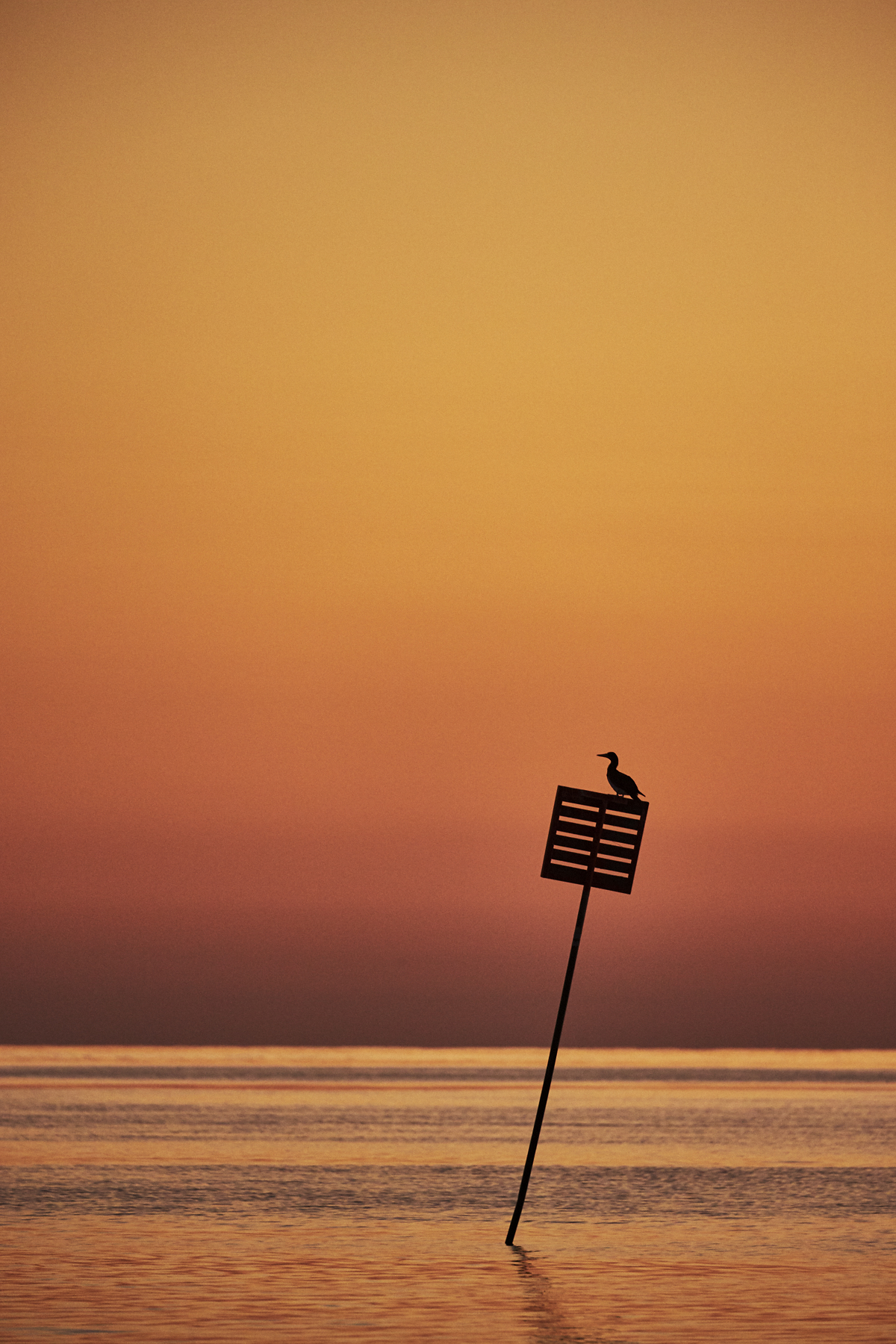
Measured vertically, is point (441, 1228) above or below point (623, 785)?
below

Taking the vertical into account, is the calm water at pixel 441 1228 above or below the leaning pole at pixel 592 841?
below

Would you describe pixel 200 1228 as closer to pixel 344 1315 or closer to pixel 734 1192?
pixel 344 1315

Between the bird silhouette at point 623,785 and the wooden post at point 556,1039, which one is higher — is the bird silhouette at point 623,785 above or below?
above

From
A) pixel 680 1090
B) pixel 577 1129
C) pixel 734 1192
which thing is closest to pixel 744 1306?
pixel 734 1192

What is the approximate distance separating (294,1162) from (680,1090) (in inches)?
1392

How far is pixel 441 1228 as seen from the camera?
2084 centimetres

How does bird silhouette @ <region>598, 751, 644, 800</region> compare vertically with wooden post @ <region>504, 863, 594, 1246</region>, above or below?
above

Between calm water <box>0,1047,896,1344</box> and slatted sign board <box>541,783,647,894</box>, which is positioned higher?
slatted sign board <box>541,783,647,894</box>

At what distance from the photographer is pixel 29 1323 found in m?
14.5

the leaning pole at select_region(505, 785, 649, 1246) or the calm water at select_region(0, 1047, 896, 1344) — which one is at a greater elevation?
the leaning pole at select_region(505, 785, 649, 1246)

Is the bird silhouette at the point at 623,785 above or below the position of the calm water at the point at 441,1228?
above

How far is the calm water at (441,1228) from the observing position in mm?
14891

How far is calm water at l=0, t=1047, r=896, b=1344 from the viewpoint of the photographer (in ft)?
48.9

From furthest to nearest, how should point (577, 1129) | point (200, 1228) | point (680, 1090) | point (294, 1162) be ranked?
point (680, 1090), point (577, 1129), point (294, 1162), point (200, 1228)
